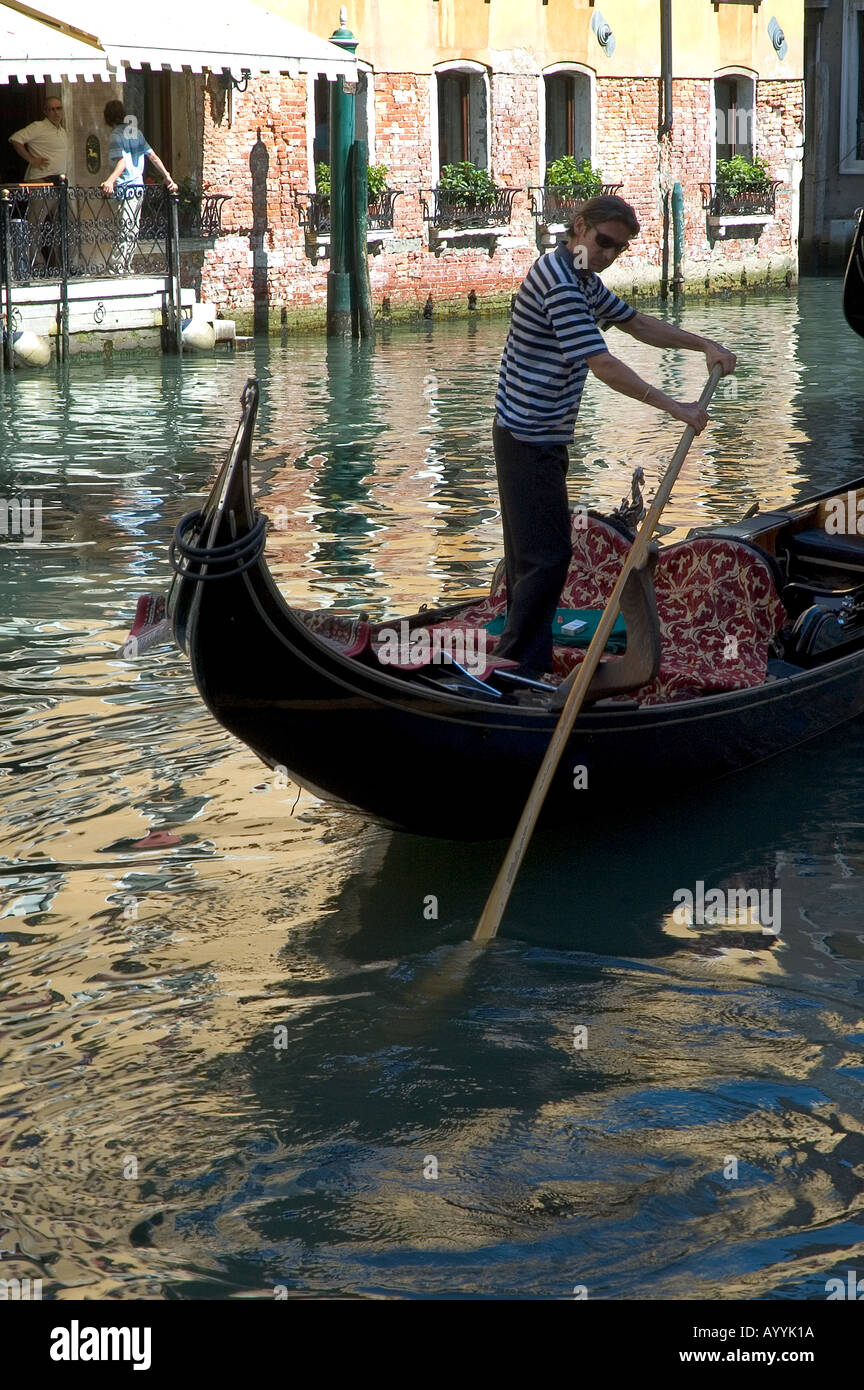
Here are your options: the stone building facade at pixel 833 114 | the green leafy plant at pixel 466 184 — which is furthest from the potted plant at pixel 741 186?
the green leafy plant at pixel 466 184

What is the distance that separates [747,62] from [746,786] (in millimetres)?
13058

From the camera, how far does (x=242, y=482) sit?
259 centimetres

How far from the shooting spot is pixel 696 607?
374 cm

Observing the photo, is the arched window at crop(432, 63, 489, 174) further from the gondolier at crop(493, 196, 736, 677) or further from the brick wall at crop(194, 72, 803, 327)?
the gondolier at crop(493, 196, 736, 677)

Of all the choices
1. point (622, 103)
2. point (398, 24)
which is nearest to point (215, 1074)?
point (398, 24)

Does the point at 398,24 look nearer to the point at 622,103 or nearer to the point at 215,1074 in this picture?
the point at 622,103

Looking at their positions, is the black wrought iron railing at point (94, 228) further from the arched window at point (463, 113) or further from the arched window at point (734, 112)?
the arched window at point (734, 112)

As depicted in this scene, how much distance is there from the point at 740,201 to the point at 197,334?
628cm

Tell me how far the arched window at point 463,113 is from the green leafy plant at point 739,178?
2823 millimetres

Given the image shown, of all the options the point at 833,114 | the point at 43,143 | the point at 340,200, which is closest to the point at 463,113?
the point at 340,200

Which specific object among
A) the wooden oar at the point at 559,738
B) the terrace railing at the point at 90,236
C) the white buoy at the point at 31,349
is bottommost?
the wooden oar at the point at 559,738

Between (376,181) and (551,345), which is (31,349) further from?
(551,345)

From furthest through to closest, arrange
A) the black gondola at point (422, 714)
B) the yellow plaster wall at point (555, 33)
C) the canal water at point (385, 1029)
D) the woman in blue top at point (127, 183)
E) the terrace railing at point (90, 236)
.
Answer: the yellow plaster wall at point (555, 33) < the woman in blue top at point (127, 183) < the terrace railing at point (90, 236) < the black gondola at point (422, 714) < the canal water at point (385, 1029)

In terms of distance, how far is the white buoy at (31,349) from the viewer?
10.2 meters
